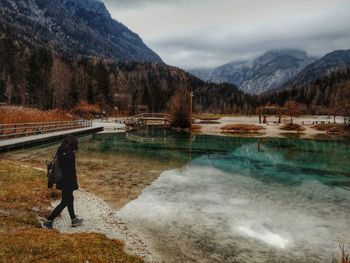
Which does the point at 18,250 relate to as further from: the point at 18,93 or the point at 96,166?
the point at 18,93

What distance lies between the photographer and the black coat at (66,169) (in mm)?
9547

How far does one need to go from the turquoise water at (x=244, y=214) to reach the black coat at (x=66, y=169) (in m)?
2.67

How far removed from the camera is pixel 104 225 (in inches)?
423

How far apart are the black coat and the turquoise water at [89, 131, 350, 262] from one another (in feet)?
8.74

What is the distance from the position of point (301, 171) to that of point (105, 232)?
1678cm

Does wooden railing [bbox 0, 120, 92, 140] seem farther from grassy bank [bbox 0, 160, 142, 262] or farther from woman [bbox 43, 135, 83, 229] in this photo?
woman [bbox 43, 135, 83, 229]

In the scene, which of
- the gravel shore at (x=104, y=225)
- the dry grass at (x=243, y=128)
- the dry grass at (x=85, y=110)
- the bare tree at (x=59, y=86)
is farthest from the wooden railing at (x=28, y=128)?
the bare tree at (x=59, y=86)

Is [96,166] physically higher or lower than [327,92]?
lower

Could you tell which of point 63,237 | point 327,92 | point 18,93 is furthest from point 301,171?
point 327,92

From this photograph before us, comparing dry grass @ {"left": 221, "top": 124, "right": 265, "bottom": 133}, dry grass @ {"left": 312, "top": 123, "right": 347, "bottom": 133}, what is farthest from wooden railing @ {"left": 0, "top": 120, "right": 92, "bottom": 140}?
dry grass @ {"left": 312, "top": 123, "right": 347, "bottom": 133}

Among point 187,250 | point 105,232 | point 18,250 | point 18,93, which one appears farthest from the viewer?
point 18,93

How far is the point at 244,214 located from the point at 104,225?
514 centimetres

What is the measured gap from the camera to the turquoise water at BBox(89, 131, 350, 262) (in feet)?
30.8

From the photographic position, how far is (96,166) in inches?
885
